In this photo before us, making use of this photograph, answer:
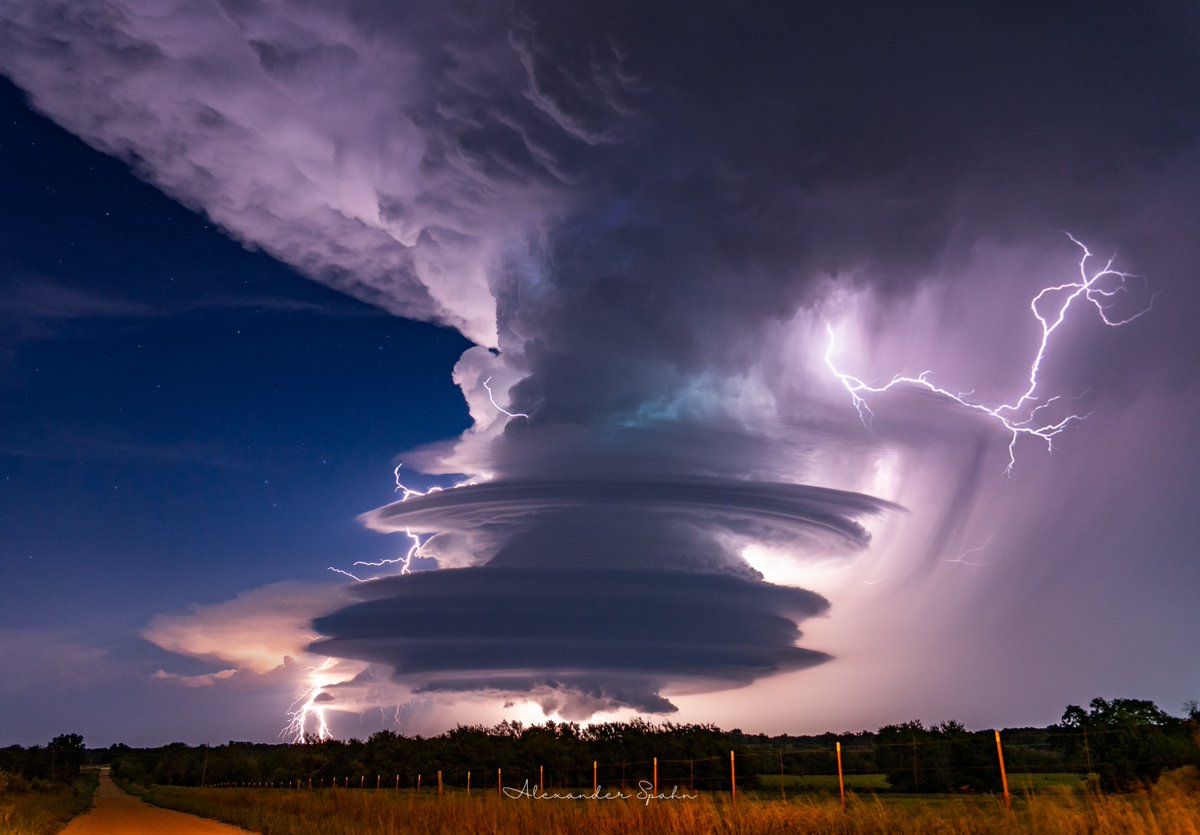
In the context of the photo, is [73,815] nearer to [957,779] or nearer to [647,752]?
[957,779]

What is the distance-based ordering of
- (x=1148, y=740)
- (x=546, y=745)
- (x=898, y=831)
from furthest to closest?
(x=546, y=745) → (x=1148, y=740) → (x=898, y=831)

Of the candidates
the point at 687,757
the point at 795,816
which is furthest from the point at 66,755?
the point at 795,816

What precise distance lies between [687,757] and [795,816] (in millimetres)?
58681

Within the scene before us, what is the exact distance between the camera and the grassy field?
9.06 meters

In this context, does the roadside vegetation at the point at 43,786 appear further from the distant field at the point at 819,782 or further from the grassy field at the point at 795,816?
the distant field at the point at 819,782

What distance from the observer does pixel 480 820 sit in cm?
1630

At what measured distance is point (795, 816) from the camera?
12.0m

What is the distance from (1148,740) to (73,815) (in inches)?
1697

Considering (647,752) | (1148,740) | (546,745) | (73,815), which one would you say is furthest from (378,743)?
(1148,740)

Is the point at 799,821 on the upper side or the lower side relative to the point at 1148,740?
lower

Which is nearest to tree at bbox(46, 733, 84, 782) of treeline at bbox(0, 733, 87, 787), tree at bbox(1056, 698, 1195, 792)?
treeline at bbox(0, 733, 87, 787)

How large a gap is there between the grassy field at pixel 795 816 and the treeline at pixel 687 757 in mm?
879

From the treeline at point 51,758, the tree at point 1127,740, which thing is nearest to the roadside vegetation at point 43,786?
the treeline at point 51,758

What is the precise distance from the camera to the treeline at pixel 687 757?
82.0 ft
